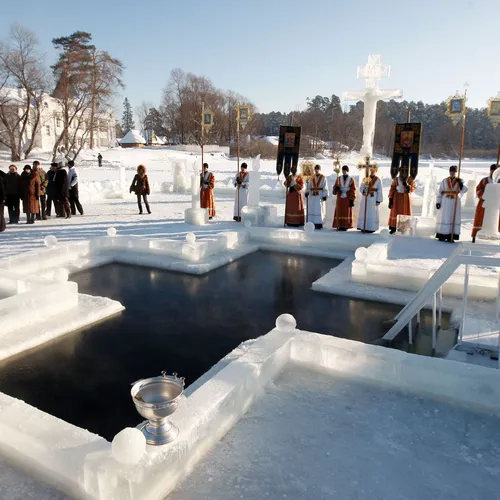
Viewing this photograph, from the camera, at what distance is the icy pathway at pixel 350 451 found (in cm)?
245

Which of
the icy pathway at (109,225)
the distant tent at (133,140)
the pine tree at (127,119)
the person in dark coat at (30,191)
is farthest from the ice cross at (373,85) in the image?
the pine tree at (127,119)

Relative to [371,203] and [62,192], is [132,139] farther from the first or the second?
[371,203]

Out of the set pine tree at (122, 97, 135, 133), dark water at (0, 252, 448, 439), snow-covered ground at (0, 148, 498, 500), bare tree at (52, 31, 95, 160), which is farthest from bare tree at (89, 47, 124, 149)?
pine tree at (122, 97, 135, 133)

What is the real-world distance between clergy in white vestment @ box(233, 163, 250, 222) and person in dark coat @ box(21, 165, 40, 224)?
15.7 feet

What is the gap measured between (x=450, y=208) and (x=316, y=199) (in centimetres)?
293

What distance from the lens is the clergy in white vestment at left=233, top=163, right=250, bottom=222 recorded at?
465 inches

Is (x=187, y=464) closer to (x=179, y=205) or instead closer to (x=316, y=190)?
(x=316, y=190)

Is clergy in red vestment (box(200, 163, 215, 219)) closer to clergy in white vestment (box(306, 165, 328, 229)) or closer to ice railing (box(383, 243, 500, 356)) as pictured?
clergy in white vestment (box(306, 165, 328, 229))

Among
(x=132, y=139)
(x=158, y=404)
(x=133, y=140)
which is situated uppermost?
(x=132, y=139)

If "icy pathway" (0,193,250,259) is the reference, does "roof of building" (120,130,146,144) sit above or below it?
above

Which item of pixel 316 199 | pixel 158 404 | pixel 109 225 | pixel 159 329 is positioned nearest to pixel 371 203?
pixel 316 199

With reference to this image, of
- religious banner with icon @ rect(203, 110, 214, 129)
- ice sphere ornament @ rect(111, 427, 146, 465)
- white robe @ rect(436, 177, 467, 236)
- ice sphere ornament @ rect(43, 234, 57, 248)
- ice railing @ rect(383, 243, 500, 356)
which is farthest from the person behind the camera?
religious banner with icon @ rect(203, 110, 214, 129)

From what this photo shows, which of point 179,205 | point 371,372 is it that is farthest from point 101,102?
point 371,372

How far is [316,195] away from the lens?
420 inches
